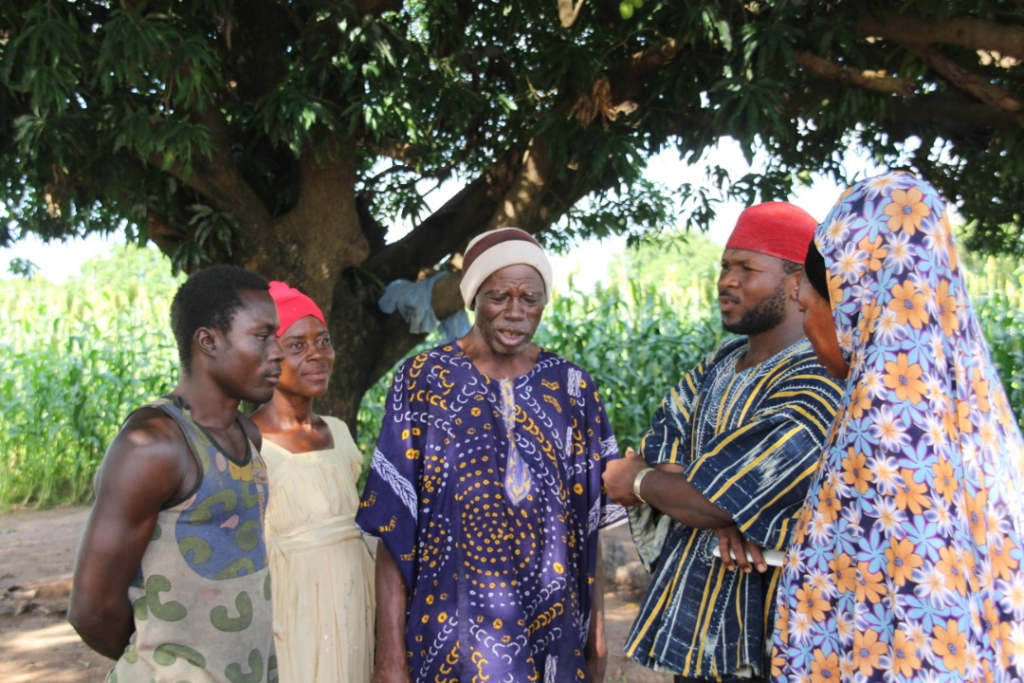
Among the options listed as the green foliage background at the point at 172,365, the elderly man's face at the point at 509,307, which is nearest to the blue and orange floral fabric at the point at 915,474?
the elderly man's face at the point at 509,307

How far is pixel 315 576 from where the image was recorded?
2961mm

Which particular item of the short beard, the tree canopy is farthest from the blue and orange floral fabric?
the tree canopy

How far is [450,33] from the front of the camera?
5.35 metres

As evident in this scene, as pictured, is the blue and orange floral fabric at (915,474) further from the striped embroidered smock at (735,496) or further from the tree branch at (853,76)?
the tree branch at (853,76)

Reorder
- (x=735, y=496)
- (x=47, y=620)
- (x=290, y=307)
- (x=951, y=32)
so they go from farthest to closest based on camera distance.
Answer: (x=47, y=620), (x=951, y=32), (x=290, y=307), (x=735, y=496)

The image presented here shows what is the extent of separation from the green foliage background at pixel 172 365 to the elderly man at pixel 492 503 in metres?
6.11

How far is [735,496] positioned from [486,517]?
63 centimetres

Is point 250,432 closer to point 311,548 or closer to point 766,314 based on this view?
point 311,548

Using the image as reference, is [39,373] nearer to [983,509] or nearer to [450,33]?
[450,33]

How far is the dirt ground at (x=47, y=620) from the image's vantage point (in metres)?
5.20

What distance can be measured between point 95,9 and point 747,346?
3.01 meters

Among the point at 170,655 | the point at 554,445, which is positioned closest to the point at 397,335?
the point at 554,445

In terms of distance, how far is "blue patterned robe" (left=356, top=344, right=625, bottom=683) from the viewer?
99.9 inches

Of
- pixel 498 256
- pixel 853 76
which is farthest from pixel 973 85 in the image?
pixel 498 256
